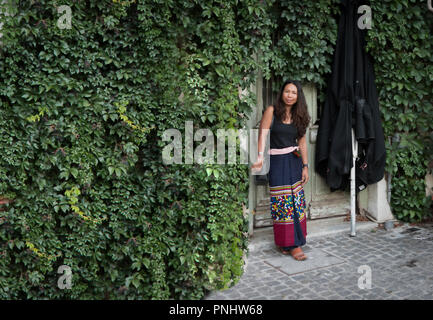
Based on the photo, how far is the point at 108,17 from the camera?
3.83 metres

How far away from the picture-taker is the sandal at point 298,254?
4762 mm

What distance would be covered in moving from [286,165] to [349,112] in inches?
49.9

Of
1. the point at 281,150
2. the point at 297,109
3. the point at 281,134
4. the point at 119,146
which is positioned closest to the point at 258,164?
the point at 281,150

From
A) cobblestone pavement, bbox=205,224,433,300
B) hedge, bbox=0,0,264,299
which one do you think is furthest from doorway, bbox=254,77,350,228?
hedge, bbox=0,0,264,299

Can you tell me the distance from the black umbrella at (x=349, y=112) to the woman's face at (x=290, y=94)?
1.00 meters

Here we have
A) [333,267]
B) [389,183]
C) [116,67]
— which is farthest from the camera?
[389,183]

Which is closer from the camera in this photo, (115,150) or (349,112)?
(115,150)

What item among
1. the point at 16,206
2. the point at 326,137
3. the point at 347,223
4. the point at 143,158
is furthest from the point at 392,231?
the point at 16,206

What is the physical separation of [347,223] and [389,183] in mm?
834

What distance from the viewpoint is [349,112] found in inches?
214

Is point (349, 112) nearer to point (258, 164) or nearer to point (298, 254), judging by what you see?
point (258, 164)

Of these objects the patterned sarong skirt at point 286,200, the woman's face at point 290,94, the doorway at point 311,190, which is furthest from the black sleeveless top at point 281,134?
the doorway at point 311,190

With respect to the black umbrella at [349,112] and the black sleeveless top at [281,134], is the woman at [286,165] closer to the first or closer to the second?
the black sleeveless top at [281,134]

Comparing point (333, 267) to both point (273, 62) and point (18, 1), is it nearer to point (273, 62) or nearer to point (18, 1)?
point (273, 62)
